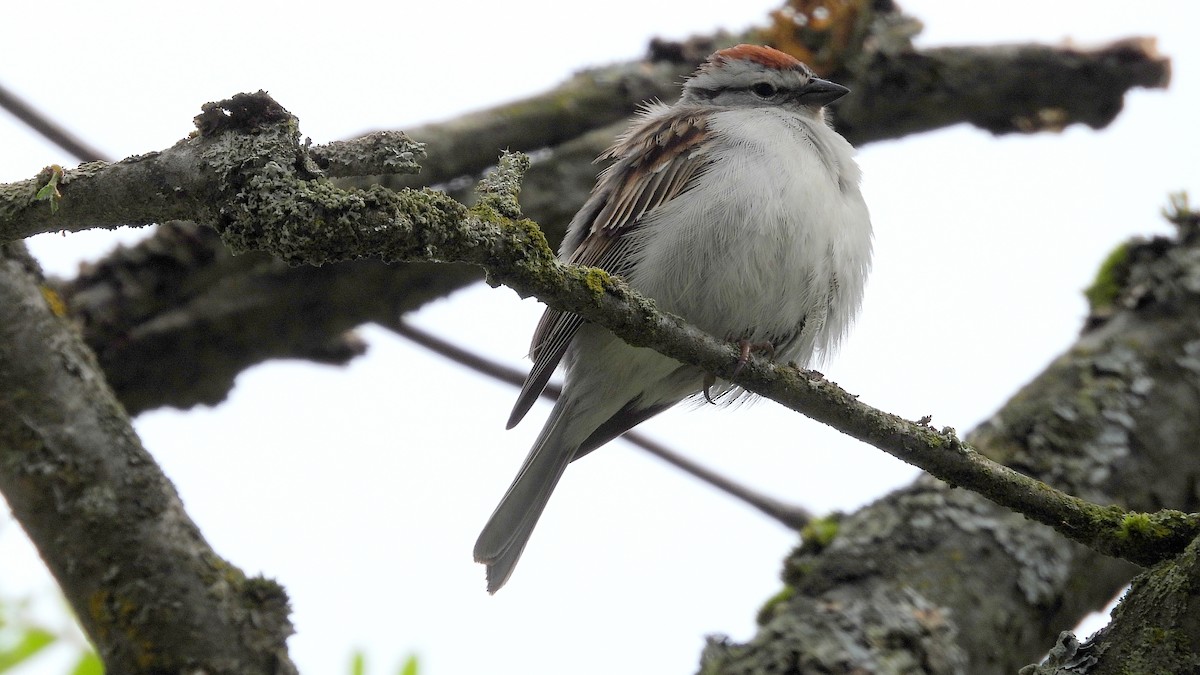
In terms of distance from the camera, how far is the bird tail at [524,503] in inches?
186

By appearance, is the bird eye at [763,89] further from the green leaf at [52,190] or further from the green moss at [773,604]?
the green leaf at [52,190]

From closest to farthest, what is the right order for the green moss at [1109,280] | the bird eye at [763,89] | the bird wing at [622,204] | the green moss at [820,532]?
the bird wing at [622,204]
the green moss at [820,532]
the bird eye at [763,89]
the green moss at [1109,280]

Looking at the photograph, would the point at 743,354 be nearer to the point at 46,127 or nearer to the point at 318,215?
the point at 318,215

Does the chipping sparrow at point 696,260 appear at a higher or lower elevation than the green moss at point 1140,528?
higher

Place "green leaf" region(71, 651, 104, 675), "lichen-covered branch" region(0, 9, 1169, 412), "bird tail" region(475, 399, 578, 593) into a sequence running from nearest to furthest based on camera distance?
1. "green leaf" region(71, 651, 104, 675)
2. "bird tail" region(475, 399, 578, 593)
3. "lichen-covered branch" region(0, 9, 1169, 412)

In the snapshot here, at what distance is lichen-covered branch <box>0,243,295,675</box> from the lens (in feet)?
12.0

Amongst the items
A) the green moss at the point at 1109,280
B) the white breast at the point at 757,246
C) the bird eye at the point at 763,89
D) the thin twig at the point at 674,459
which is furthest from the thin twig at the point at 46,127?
the green moss at the point at 1109,280

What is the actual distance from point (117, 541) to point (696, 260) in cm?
224

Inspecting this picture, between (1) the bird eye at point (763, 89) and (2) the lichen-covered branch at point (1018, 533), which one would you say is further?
(1) the bird eye at point (763, 89)

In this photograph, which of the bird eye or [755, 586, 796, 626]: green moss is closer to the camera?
[755, 586, 796, 626]: green moss

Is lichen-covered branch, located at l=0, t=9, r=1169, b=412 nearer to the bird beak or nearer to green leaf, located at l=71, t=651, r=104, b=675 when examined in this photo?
the bird beak

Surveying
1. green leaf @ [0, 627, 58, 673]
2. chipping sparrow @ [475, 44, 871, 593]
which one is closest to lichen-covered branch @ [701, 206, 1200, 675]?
chipping sparrow @ [475, 44, 871, 593]

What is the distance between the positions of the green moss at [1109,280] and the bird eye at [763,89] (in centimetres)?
200

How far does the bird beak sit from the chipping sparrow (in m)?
0.33
